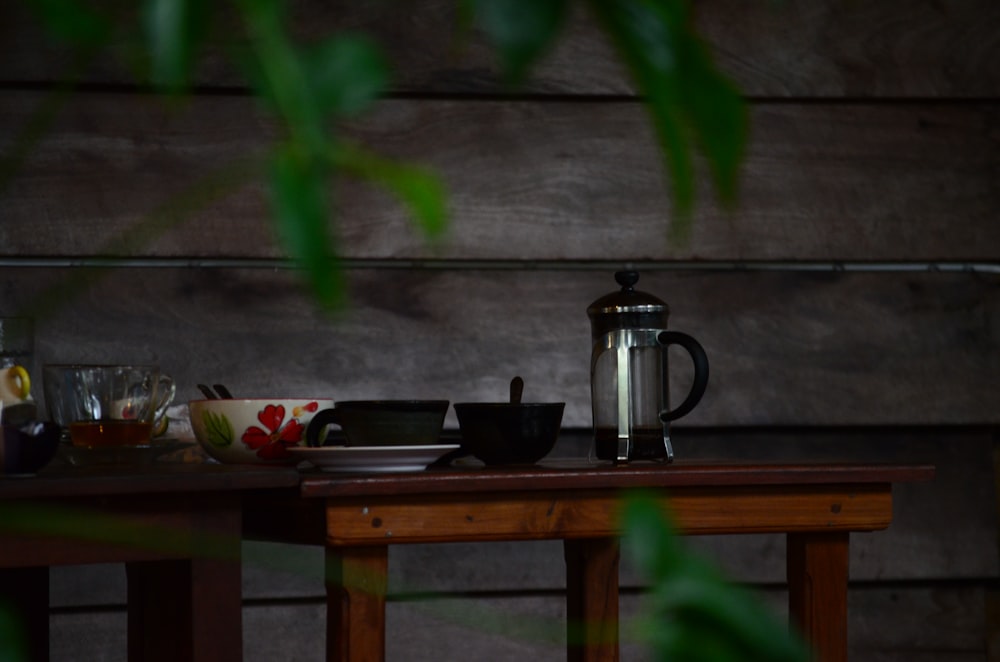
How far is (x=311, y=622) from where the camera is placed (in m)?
1.97

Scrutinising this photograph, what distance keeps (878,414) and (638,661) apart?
0.55m

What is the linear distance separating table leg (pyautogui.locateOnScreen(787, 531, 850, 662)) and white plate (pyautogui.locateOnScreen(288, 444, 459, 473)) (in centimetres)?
40

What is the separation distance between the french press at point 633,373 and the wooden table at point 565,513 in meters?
0.12

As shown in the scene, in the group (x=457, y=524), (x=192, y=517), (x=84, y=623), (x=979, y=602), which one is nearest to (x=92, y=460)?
(x=192, y=517)

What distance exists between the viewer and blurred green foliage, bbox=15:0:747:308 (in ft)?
0.58

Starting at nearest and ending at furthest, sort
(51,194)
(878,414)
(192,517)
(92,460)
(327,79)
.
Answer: (327,79)
(192,517)
(92,460)
(51,194)
(878,414)

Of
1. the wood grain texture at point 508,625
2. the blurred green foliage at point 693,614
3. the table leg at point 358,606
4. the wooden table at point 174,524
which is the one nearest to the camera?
the blurred green foliage at point 693,614

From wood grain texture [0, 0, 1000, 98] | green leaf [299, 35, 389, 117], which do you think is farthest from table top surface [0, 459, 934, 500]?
green leaf [299, 35, 389, 117]

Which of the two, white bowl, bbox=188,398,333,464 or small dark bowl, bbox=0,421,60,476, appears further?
white bowl, bbox=188,398,333,464

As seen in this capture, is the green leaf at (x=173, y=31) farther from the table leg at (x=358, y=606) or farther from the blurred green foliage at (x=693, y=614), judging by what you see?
the table leg at (x=358, y=606)

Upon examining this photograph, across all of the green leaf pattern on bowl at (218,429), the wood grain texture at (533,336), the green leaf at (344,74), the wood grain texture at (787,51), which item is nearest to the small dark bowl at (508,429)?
the green leaf pattern on bowl at (218,429)

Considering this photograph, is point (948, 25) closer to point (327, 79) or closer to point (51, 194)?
point (51, 194)

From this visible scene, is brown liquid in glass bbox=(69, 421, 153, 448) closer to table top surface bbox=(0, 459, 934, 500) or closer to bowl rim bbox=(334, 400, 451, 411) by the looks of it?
table top surface bbox=(0, 459, 934, 500)

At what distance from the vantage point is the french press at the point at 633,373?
1.48m
